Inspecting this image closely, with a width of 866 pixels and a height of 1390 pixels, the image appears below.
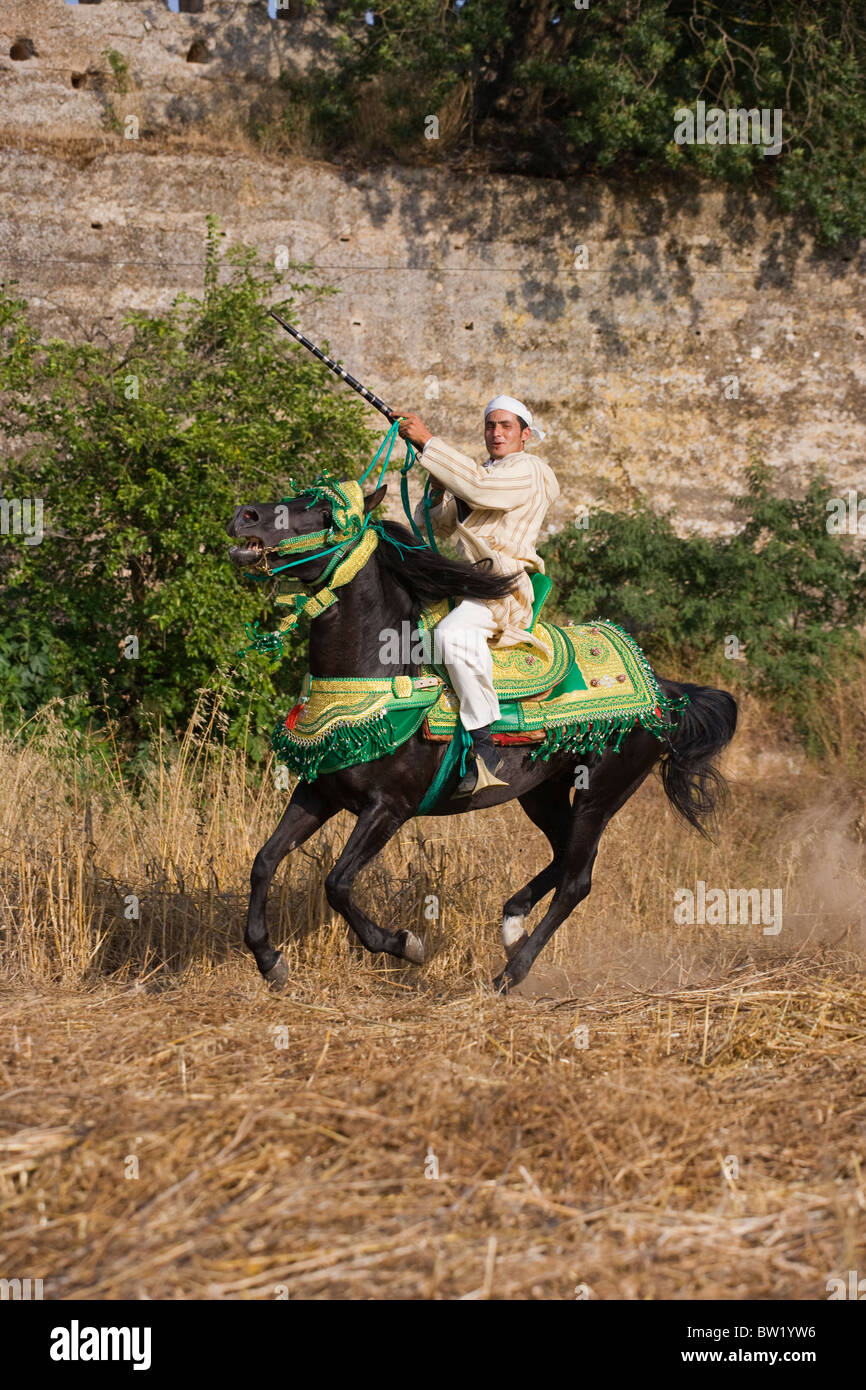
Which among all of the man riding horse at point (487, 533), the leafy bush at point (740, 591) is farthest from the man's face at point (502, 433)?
the leafy bush at point (740, 591)

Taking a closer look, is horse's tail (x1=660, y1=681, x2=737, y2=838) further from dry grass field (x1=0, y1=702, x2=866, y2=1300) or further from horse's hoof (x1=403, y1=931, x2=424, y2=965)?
horse's hoof (x1=403, y1=931, x2=424, y2=965)

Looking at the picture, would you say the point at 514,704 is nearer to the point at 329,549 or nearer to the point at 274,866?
the point at 329,549

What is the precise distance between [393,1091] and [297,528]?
93.1 inches

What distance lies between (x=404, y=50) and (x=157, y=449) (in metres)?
6.41

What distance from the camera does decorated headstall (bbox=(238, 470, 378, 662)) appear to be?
5.14 m

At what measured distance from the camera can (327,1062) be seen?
413cm

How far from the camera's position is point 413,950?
550cm

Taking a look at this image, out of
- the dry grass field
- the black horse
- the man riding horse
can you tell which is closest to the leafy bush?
the dry grass field

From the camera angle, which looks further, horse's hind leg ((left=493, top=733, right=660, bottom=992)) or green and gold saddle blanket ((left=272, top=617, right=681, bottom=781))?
horse's hind leg ((left=493, top=733, right=660, bottom=992))

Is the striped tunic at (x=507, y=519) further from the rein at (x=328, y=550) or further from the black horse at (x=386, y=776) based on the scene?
the rein at (x=328, y=550)

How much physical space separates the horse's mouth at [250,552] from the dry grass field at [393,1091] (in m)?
1.79

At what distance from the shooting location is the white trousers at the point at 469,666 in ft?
17.9

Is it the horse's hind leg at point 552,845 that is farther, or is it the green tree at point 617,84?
the green tree at point 617,84

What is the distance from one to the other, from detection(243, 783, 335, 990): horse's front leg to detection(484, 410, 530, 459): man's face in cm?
183
